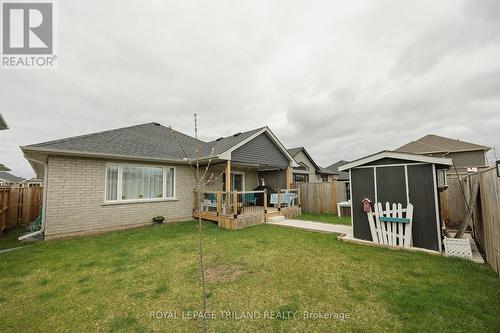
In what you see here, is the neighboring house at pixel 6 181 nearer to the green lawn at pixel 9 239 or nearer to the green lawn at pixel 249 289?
the green lawn at pixel 9 239

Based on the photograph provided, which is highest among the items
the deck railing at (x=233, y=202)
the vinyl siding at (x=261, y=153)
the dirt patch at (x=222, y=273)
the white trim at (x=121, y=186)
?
the vinyl siding at (x=261, y=153)

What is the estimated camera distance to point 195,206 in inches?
426

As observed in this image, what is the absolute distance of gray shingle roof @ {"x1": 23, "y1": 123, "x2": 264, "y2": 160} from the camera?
743 cm

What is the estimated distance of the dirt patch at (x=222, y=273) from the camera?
387 cm

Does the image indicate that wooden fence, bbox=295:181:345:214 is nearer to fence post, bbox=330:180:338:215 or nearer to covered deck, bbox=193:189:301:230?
fence post, bbox=330:180:338:215

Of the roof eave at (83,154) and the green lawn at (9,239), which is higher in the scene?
the roof eave at (83,154)

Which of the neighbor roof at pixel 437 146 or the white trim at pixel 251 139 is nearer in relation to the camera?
the white trim at pixel 251 139

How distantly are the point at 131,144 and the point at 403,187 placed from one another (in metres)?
11.0

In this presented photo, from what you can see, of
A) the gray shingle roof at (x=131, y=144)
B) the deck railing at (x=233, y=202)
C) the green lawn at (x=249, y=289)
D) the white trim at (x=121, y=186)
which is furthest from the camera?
the deck railing at (x=233, y=202)

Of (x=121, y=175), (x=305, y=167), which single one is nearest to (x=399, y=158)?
(x=121, y=175)

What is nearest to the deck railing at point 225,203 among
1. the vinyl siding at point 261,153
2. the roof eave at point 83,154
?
the vinyl siding at point 261,153

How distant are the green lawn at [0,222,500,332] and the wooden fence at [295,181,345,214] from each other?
647 cm

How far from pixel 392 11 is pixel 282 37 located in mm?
4317

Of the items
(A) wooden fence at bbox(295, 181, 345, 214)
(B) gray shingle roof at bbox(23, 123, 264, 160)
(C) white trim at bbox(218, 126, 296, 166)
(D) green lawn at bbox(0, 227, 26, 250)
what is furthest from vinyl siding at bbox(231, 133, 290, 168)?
(D) green lawn at bbox(0, 227, 26, 250)
